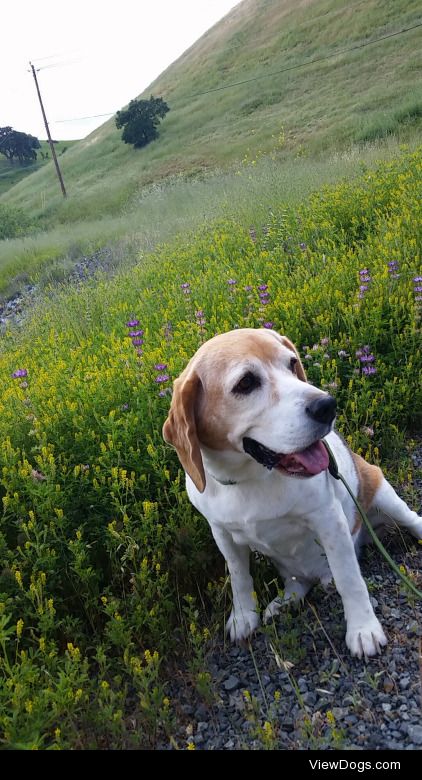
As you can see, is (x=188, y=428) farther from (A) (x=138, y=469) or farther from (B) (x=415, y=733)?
(B) (x=415, y=733)

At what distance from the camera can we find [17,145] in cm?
8631

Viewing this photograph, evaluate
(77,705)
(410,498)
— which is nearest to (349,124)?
(410,498)

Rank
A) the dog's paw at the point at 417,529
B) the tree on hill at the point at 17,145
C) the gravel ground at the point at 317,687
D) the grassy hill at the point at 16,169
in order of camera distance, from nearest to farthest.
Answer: the gravel ground at the point at 317,687
the dog's paw at the point at 417,529
the grassy hill at the point at 16,169
the tree on hill at the point at 17,145

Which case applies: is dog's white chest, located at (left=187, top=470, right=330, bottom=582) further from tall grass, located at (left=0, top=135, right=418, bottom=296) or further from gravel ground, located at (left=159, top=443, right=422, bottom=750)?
tall grass, located at (left=0, top=135, right=418, bottom=296)

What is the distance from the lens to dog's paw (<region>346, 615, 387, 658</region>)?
2.63 metres

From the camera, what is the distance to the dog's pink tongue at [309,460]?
2.45m

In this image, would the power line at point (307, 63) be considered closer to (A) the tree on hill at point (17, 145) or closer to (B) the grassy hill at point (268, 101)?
(B) the grassy hill at point (268, 101)

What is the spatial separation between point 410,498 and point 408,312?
1.73 metres

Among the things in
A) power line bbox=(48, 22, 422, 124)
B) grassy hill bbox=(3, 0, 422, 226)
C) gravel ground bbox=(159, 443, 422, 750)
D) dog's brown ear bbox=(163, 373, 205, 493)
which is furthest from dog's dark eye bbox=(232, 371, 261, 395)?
power line bbox=(48, 22, 422, 124)

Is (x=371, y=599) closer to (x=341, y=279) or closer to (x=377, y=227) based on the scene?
(x=341, y=279)

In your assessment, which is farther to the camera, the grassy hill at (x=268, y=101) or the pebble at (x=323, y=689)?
the grassy hill at (x=268, y=101)

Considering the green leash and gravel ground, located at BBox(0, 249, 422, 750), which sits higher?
the green leash

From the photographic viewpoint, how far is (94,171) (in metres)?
45.5

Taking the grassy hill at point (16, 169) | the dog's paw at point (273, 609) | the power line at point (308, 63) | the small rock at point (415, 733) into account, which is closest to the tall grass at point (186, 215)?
the dog's paw at point (273, 609)
